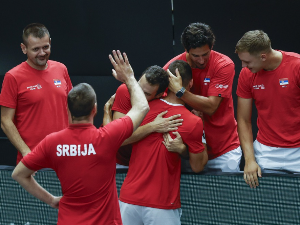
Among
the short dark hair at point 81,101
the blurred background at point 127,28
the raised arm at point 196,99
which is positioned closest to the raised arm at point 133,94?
the short dark hair at point 81,101

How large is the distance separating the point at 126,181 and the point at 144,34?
3.87 metres

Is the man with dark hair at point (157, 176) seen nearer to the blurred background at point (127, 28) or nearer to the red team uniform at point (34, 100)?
the red team uniform at point (34, 100)

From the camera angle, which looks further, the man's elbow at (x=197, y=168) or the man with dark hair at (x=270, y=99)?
the man with dark hair at (x=270, y=99)

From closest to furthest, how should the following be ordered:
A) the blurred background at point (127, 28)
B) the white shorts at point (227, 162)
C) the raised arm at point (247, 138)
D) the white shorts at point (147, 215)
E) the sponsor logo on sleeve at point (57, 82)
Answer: the white shorts at point (147, 215), the raised arm at point (247, 138), the white shorts at point (227, 162), the sponsor logo on sleeve at point (57, 82), the blurred background at point (127, 28)

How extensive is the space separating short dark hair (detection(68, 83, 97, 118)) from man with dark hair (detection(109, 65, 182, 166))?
68 cm

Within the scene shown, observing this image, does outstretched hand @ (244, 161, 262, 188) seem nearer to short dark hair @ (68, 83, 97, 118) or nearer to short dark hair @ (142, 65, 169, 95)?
short dark hair @ (142, 65, 169, 95)

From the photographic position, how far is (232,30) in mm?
6805

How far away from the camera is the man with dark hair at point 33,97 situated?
173 inches

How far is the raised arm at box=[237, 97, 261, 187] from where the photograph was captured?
3619 mm

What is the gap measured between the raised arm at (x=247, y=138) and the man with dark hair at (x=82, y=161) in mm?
1102

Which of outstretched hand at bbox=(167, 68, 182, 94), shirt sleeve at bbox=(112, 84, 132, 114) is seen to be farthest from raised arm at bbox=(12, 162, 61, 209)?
outstretched hand at bbox=(167, 68, 182, 94)

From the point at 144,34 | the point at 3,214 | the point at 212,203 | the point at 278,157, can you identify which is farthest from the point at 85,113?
the point at 144,34

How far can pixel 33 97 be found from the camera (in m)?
4.47

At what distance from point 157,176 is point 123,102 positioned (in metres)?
0.78
